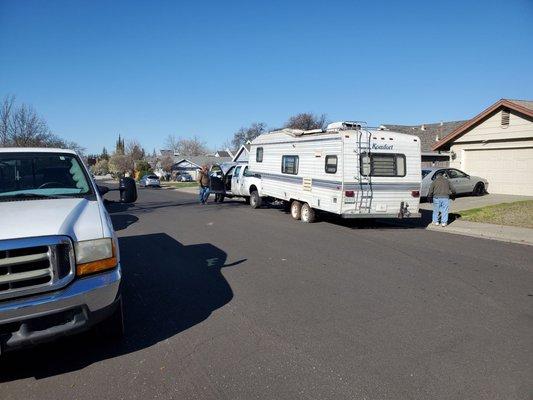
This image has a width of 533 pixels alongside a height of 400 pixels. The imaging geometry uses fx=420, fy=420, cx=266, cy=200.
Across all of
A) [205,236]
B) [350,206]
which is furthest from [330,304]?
[350,206]

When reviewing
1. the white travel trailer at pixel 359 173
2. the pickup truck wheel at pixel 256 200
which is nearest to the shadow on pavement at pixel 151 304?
the white travel trailer at pixel 359 173

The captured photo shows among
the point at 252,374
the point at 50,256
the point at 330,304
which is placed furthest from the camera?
the point at 330,304

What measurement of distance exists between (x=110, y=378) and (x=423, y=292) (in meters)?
4.22

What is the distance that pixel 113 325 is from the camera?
407cm

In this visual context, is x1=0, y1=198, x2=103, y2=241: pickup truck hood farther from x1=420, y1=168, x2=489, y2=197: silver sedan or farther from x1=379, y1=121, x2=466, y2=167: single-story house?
x1=379, y1=121, x2=466, y2=167: single-story house

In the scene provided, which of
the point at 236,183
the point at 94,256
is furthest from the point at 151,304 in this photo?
the point at 236,183

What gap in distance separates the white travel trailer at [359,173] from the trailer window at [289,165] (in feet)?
1.69

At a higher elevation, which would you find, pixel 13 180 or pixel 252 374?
pixel 13 180

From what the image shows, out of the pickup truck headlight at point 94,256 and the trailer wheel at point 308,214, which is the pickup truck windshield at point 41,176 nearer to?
the pickup truck headlight at point 94,256

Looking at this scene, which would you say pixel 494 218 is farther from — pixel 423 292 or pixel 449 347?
pixel 449 347

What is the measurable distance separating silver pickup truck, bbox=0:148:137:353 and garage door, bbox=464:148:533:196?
1998 cm

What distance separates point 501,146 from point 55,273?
842 inches

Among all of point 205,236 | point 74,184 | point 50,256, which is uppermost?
point 74,184

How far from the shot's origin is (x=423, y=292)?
5.87 metres
